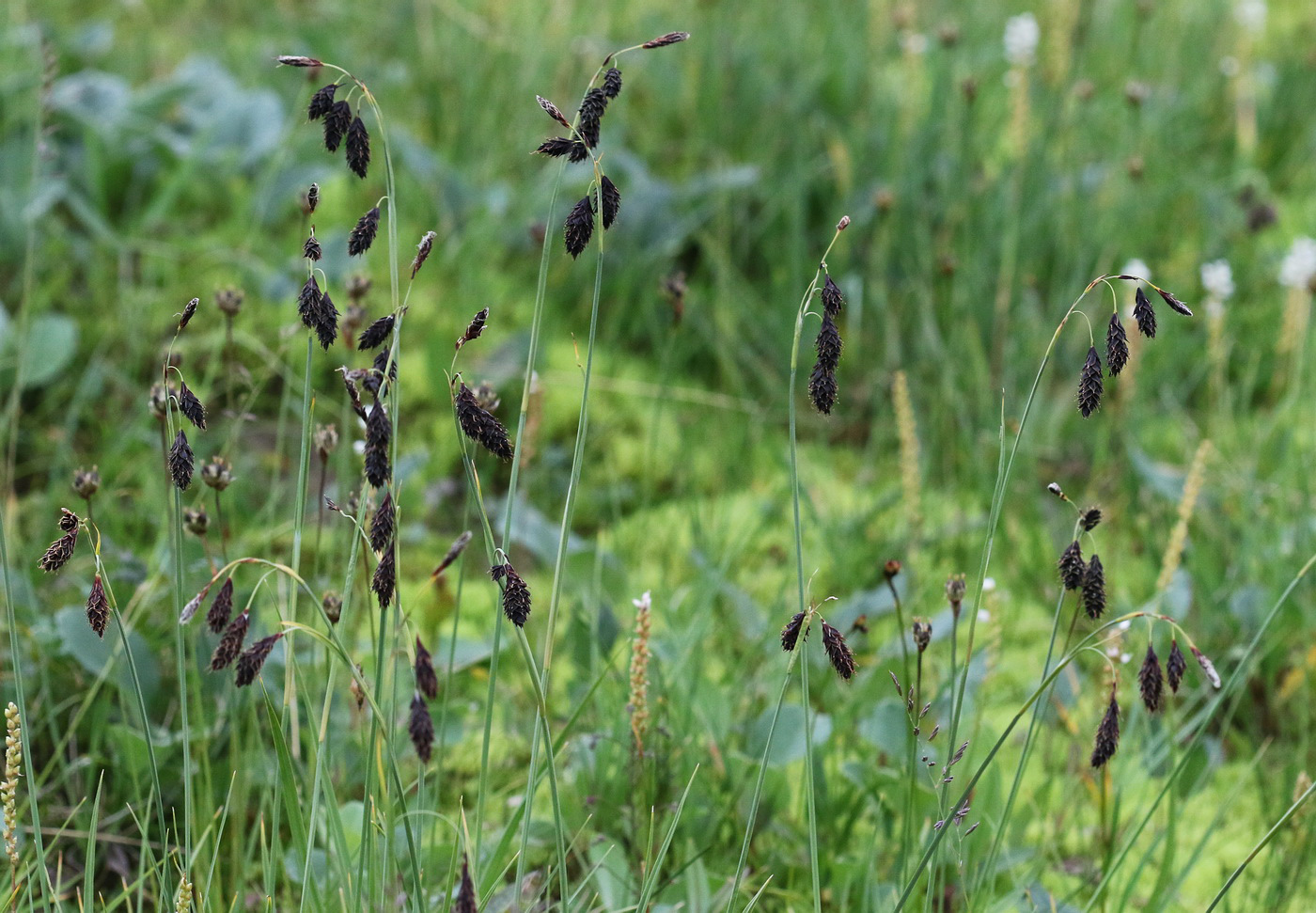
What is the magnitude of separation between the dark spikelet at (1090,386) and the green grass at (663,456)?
0.07 m

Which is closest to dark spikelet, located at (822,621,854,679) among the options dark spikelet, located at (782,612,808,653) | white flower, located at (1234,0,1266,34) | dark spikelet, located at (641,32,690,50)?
dark spikelet, located at (782,612,808,653)

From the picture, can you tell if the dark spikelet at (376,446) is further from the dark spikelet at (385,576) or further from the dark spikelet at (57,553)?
the dark spikelet at (57,553)

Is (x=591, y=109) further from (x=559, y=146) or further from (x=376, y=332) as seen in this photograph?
(x=376, y=332)

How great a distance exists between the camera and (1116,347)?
71 centimetres

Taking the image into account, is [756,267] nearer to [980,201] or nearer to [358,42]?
[980,201]

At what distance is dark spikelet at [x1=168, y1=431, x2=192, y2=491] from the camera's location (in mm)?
718

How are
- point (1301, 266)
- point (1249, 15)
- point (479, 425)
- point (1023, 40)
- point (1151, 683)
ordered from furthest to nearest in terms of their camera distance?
point (1249, 15), point (1023, 40), point (1301, 266), point (1151, 683), point (479, 425)

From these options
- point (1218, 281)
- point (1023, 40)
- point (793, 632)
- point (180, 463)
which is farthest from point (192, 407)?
point (1023, 40)

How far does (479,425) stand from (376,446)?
0.20 feet

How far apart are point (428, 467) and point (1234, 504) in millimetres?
1281

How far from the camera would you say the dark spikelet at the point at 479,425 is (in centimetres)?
67

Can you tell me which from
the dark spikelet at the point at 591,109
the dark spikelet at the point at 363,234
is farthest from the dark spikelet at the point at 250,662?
the dark spikelet at the point at 591,109

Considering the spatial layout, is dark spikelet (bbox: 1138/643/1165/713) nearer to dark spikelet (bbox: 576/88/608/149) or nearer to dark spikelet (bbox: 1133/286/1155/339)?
dark spikelet (bbox: 1133/286/1155/339)

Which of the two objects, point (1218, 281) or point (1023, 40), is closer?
point (1218, 281)
